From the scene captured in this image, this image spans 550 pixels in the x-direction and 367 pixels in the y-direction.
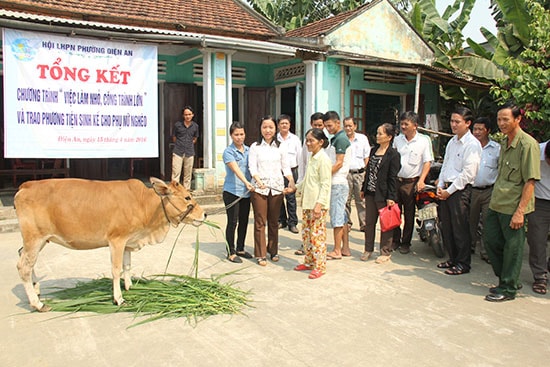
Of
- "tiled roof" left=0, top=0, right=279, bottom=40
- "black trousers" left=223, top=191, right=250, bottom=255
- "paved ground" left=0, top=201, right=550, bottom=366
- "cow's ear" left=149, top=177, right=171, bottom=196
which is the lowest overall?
"paved ground" left=0, top=201, right=550, bottom=366

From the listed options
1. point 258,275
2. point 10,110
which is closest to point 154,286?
point 258,275

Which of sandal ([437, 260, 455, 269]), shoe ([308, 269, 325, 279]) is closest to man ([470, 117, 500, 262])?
sandal ([437, 260, 455, 269])

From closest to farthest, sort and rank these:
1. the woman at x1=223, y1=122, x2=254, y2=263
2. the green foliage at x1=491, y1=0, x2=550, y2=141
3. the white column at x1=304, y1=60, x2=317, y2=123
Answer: the green foliage at x1=491, y1=0, x2=550, y2=141 < the woman at x1=223, y1=122, x2=254, y2=263 < the white column at x1=304, y1=60, x2=317, y2=123

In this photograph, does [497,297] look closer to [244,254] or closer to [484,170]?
[484,170]

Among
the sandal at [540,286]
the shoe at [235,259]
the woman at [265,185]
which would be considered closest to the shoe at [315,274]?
the woman at [265,185]

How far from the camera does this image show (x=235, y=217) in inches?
231

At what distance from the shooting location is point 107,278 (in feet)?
15.6

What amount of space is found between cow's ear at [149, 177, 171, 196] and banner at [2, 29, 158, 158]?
4.54 metres

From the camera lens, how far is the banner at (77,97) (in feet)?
24.9

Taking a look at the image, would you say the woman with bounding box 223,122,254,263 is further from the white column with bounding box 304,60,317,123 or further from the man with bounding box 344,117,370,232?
the white column with bounding box 304,60,317,123

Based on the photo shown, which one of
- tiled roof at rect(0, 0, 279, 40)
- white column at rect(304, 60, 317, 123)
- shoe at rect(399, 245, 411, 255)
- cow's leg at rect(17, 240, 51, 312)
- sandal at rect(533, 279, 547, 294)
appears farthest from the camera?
white column at rect(304, 60, 317, 123)

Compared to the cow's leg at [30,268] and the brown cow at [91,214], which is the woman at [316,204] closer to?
the brown cow at [91,214]

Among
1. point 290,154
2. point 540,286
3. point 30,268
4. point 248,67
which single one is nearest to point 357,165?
point 290,154

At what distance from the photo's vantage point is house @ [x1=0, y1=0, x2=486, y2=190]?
9.74 meters
